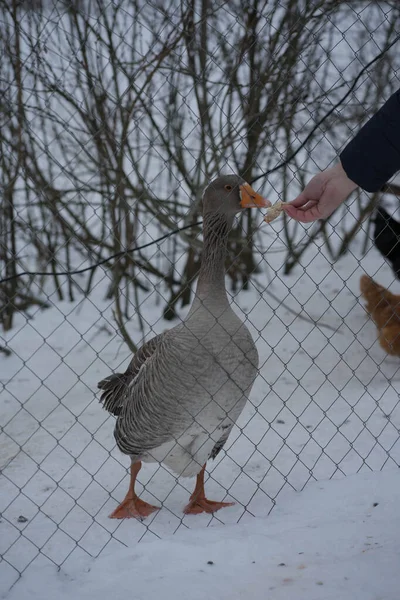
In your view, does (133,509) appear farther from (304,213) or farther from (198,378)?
(304,213)

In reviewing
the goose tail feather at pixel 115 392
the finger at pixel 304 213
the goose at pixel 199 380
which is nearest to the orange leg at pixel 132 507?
the goose at pixel 199 380

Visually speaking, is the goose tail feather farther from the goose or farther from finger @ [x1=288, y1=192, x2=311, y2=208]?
finger @ [x1=288, y1=192, x2=311, y2=208]

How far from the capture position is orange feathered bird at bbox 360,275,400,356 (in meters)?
4.43

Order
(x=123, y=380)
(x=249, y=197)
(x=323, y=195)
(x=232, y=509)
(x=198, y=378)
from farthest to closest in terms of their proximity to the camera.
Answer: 1. (x=123, y=380)
2. (x=232, y=509)
3. (x=249, y=197)
4. (x=198, y=378)
5. (x=323, y=195)

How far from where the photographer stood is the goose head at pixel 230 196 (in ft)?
9.44

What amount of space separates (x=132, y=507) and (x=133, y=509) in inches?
0.6

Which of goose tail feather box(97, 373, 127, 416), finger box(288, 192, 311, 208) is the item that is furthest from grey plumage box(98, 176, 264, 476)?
finger box(288, 192, 311, 208)

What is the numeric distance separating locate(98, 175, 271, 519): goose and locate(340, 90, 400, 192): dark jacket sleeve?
656 millimetres

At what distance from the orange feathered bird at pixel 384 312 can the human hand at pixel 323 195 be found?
2.10 meters

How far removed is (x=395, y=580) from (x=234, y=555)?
567mm

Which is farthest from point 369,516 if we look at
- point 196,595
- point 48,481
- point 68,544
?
point 48,481

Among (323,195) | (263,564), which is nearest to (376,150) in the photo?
(323,195)

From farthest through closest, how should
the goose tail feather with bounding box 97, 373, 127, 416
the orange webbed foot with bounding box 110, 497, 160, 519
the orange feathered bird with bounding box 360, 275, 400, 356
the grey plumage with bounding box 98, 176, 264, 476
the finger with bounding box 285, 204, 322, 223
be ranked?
the orange feathered bird with bounding box 360, 275, 400, 356 < the goose tail feather with bounding box 97, 373, 127, 416 < the orange webbed foot with bounding box 110, 497, 160, 519 < the grey plumage with bounding box 98, 176, 264, 476 < the finger with bounding box 285, 204, 322, 223

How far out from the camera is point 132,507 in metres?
3.03
